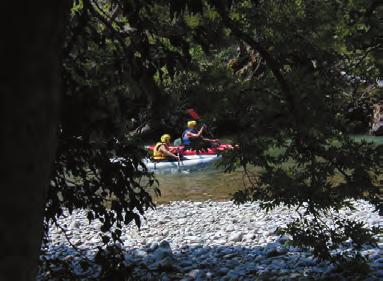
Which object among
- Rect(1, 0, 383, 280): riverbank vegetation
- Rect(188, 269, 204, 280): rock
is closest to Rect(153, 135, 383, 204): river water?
Rect(188, 269, 204, 280): rock

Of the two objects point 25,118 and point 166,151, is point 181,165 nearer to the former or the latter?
point 166,151

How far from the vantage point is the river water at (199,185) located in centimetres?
1167

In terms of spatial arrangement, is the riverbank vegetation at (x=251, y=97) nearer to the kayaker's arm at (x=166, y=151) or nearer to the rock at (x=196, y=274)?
the rock at (x=196, y=274)

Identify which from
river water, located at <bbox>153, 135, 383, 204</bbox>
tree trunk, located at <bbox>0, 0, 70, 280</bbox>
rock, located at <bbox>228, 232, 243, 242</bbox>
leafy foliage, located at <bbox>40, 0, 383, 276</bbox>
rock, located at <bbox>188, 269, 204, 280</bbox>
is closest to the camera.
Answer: tree trunk, located at <bbox>0, 0, 70, 280</bbox>

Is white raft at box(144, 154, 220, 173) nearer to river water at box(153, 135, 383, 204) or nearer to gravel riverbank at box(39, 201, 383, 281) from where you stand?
river water at box(153, 135, 383, 204)

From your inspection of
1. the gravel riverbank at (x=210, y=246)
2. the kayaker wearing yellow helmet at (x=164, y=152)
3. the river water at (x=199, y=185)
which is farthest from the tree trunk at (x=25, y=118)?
the kayaker wearing yellow helmet at (x=164, y=152)

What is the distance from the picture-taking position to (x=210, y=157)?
15492 mm

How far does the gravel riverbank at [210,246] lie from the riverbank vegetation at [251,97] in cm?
64

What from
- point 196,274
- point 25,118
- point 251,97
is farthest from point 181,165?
point 25,118

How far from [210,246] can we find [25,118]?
6067 millimetres

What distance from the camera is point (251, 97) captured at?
3.45m

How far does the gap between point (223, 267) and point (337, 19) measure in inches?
121

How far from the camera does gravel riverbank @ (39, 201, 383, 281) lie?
4.94m

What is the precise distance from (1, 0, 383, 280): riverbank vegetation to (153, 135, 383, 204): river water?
7.05 meters
